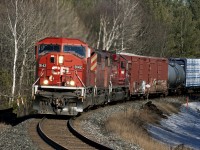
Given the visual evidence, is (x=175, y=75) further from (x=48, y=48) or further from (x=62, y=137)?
(x=62, y=137)

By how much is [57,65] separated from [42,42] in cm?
137

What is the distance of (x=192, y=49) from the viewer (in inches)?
3127

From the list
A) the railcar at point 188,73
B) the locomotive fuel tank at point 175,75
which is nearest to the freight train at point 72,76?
the locomotive fuel tank at point 175,75

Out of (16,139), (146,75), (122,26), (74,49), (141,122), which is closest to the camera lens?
(16,139)

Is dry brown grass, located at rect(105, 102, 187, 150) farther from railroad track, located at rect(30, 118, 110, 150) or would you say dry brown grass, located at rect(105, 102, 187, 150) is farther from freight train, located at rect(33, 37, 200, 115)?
railroad track, located at rect(30, 118, 110, 150)

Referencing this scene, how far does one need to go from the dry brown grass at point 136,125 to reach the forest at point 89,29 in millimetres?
7925

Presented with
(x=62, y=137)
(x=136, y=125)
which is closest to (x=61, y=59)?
(x=136, y=125)

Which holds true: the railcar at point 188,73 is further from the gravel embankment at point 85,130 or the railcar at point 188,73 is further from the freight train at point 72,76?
the gravel embankment at point 85,130

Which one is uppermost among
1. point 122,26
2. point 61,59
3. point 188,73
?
point 122,26

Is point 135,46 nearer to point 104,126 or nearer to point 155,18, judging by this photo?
point 155,18

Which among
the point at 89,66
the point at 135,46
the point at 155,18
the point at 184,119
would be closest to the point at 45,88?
the point at 89,66

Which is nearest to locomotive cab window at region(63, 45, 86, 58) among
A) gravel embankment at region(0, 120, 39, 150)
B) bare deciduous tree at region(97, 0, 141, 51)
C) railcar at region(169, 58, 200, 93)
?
gravel embankment at region(0, 120, 39, 150)

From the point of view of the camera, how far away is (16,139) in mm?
15094

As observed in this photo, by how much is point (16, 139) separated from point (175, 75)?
29.5m
